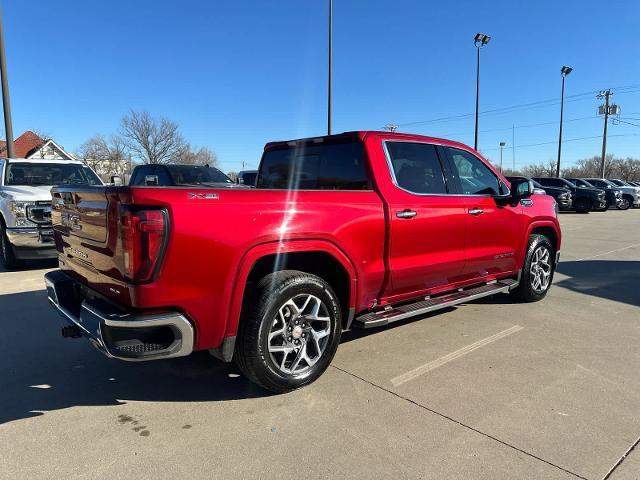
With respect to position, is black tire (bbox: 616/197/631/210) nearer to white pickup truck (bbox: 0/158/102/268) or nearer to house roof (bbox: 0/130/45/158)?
white pickup truck (bbox: 0/158/102/268)

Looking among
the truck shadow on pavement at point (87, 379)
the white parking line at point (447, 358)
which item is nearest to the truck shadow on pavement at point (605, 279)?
the white parking line at point (447, 358)

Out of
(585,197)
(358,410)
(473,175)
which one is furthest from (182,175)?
(585,197)

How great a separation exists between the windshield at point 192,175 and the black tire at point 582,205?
2036 cm

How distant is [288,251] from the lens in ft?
10.7

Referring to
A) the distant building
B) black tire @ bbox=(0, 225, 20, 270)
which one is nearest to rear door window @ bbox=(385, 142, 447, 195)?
black tire @ bbox=(0, 225, 20, 270)

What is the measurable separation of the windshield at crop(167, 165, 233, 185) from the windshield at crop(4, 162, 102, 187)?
2.54 meters

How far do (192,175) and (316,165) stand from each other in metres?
8.20

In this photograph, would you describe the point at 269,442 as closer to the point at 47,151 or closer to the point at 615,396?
the point at 615,396

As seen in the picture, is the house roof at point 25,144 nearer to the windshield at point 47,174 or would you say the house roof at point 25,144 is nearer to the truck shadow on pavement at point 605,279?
the windshield at point 47,174

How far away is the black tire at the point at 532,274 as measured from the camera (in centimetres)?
572

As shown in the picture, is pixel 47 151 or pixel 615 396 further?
pixel 47 151

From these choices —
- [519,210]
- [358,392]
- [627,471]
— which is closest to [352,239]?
[358,392]

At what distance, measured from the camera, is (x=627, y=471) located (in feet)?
8.33

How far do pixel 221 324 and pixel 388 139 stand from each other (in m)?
2.25
